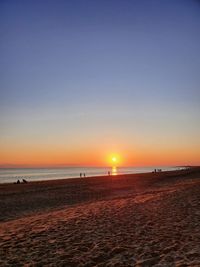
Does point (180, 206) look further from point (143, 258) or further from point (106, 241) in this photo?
point (143, 258)

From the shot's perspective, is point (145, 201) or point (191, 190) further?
point (191, 190)

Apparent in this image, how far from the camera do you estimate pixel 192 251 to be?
821 cm

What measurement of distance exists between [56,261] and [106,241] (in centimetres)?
174

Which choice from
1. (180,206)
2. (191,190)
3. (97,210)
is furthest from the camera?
(191,190)

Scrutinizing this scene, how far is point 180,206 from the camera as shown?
13875 millimetres

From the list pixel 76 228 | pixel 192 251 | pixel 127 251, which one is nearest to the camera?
pixel 192 251

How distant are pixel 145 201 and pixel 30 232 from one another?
239 inches

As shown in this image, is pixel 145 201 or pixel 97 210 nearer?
pixel 97 210

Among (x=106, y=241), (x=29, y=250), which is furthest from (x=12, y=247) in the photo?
(x=106, y=241)

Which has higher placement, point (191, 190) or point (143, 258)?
point (191, 190)

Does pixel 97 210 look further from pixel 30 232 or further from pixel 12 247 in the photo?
pixel 12 247

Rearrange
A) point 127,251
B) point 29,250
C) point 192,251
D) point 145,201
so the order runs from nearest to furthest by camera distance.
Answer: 1. point 192,251
2. point 127,251
3. point 29,250
4. point 145,201

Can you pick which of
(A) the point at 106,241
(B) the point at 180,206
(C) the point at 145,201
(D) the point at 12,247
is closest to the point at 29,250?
(D) the point at 12,247

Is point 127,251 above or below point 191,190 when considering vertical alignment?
below
